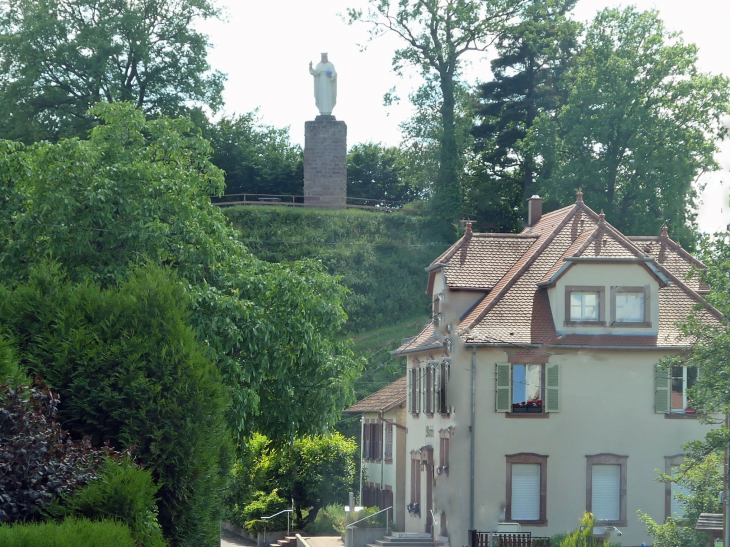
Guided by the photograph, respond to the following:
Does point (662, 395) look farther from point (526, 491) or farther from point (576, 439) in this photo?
point (526, 491)

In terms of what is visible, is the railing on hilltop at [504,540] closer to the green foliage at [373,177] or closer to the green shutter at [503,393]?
the green shutter at [503,393]

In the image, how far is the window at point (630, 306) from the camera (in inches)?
1009

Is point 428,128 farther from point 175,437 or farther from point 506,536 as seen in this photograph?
point 175,437

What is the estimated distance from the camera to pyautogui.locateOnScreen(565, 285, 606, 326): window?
25.7m

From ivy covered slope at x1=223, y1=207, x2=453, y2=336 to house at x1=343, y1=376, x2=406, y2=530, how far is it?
561 inches

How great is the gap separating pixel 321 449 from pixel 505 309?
12.5 meters

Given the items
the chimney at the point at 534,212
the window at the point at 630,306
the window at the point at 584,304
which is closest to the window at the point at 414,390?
the window at the point at 584,304

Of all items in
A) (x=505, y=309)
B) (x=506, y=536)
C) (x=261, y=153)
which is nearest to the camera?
(x=506, y=536)

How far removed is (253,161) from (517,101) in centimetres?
2110

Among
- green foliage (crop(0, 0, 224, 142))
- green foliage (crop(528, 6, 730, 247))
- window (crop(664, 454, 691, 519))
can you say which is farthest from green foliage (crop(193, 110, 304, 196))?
window (crop(664, 454, 691, 519))

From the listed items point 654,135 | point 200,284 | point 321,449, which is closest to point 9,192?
point 200,284

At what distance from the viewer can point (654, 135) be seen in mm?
42250

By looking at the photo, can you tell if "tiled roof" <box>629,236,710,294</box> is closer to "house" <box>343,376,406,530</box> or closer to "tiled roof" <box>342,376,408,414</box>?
"tiled roof" <box>342,376,408,414</box>

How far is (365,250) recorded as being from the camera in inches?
2169
